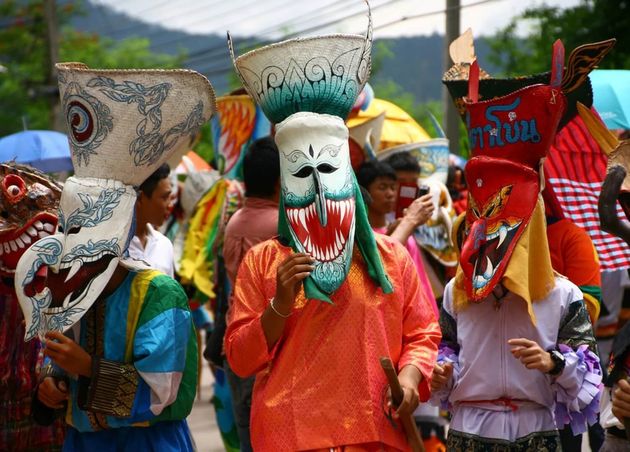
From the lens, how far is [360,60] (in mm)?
4434

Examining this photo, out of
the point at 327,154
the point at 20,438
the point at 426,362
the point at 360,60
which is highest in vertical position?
the point at 360,60

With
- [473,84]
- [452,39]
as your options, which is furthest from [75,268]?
[452,39]

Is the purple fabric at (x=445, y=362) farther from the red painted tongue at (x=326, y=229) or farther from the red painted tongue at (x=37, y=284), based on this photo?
the red painted tongue at (x=37, y=284)

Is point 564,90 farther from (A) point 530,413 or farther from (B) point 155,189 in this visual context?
(B) point 155,189

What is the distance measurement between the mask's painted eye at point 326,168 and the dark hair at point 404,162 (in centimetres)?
294

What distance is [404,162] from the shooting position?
24.0ft

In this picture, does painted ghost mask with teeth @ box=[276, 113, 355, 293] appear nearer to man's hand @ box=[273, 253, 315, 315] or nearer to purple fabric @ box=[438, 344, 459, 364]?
man's hand @ box=[273, 253, 315, 315]

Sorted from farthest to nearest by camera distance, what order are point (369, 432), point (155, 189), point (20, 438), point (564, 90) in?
point (155, 189) < point (20, 438) < point (564, 90) < point (369, 432)

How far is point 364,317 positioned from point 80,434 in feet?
4.47

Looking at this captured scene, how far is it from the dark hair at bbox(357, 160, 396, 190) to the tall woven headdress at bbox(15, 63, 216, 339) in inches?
81.3

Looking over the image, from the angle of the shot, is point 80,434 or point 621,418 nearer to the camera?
point 621,418

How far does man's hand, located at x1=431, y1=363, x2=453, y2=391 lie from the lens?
462cm

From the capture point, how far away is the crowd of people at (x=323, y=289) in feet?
14.0

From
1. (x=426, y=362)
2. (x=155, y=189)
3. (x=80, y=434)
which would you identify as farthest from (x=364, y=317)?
(x=155, y=189)
